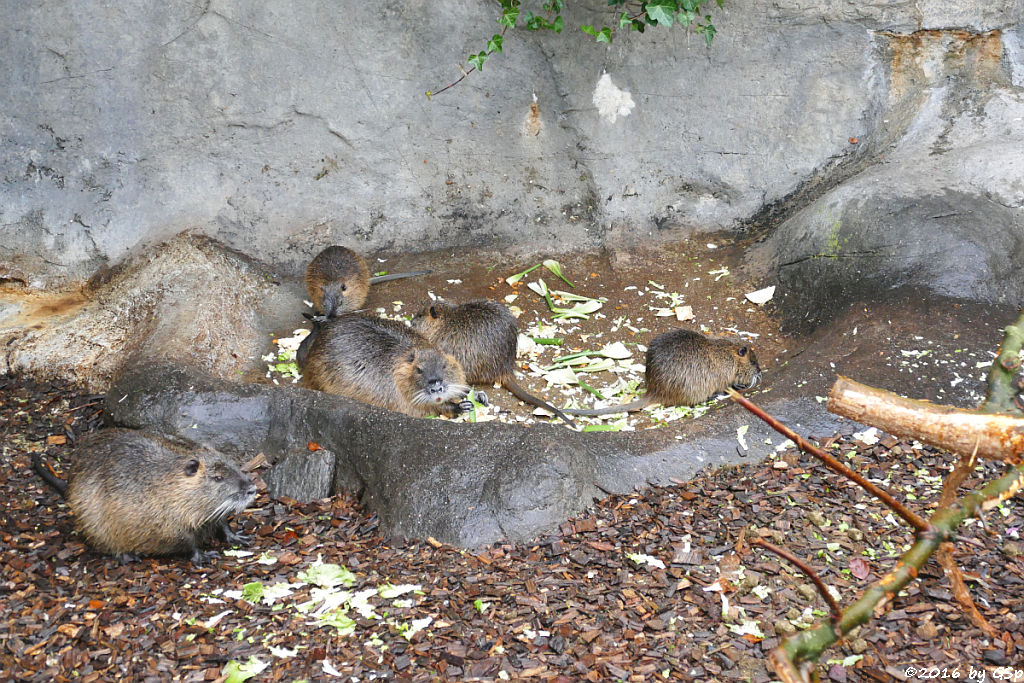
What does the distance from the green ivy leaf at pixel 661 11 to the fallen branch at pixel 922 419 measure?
13.1 ft

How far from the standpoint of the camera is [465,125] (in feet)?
21.7

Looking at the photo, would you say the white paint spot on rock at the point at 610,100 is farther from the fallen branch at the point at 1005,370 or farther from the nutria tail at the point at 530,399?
the fallen branch at the point at 1005,370

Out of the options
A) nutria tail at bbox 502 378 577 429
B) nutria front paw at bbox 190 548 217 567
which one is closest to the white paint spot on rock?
nutria tail at bbox 502 378 577 429

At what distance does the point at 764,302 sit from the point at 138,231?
166 inches

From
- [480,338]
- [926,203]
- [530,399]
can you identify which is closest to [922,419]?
[530,399]

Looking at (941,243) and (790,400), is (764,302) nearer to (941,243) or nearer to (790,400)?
(941,243)

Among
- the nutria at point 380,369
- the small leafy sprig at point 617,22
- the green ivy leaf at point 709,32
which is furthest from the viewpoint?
the green ivy leaf at point 709,32

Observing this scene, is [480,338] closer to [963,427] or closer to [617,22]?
[617,22]

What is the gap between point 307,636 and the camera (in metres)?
3.36

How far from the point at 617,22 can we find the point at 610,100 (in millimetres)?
536

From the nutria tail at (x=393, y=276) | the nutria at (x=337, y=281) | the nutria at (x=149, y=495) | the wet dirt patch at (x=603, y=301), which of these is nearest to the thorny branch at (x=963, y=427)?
the nutria at (x=149, y=495)

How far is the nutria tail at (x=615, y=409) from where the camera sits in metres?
5.20

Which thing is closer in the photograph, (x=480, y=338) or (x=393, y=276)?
(x=480, y=338)

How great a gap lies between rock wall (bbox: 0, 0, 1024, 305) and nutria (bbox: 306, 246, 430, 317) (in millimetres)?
560
